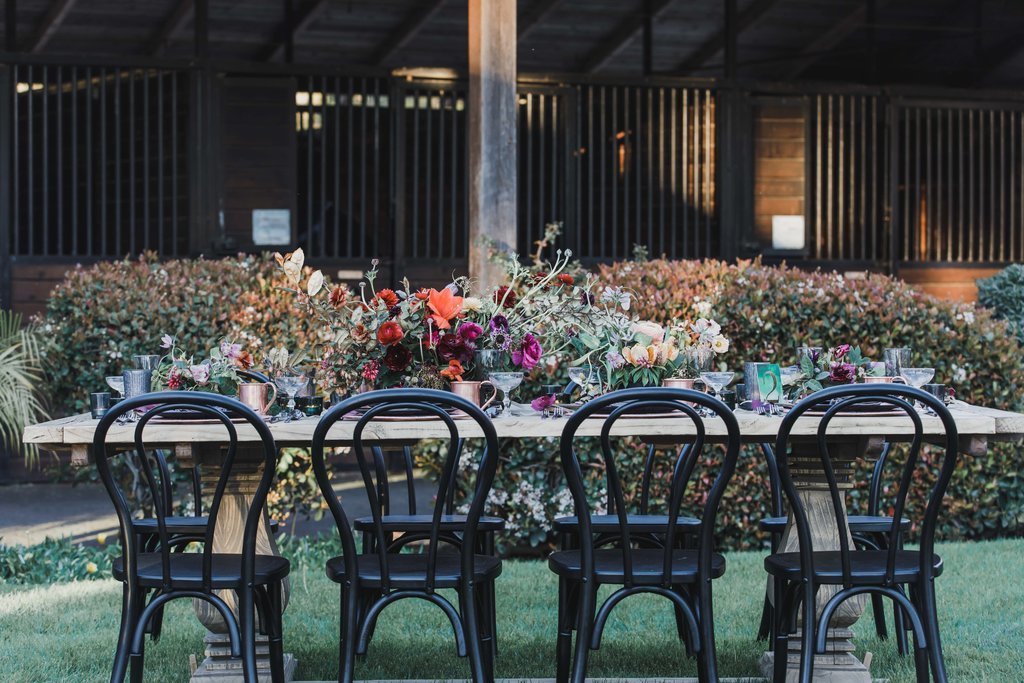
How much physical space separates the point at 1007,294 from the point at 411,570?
17.7ft

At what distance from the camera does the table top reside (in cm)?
300

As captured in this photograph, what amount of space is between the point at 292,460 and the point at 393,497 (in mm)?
1473

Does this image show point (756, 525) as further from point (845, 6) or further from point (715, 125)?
point (845, 6)

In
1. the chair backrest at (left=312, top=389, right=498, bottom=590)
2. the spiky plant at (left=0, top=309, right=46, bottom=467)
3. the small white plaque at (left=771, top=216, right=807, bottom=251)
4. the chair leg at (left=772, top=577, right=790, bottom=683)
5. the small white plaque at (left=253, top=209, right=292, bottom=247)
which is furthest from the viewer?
the small white plaque at (left=771, top=216, right=807, bottom=251)

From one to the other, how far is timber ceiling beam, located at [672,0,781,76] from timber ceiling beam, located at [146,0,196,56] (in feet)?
11.5

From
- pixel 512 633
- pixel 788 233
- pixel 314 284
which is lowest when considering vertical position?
pixel 512 633

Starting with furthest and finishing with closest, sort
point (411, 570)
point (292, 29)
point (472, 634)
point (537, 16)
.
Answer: point (537, 16), point (292, 29), point (411, 570), point (472, 634)

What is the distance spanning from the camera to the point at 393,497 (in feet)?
22.1

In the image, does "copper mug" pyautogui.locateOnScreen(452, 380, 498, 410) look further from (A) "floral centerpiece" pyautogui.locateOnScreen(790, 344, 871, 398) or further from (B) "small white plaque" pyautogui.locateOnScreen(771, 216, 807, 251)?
(B) "small white plaque" pyautogui.locateOnScreen(771, 216, 807, 251)

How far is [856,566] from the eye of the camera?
10.1 ft

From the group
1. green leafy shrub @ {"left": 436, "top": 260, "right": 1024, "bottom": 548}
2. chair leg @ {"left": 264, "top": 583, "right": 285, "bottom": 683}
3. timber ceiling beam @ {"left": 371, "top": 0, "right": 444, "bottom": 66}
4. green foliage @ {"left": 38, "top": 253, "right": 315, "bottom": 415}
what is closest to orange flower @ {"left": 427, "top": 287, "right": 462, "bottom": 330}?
chair leg @ {"left": 264, "top": 583, "right": 285, "bottom": 683}

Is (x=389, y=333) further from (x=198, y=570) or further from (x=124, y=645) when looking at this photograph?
(x=124, y=645)

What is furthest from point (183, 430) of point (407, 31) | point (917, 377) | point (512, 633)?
point (407, 31)

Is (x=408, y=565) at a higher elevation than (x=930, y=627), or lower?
higher
